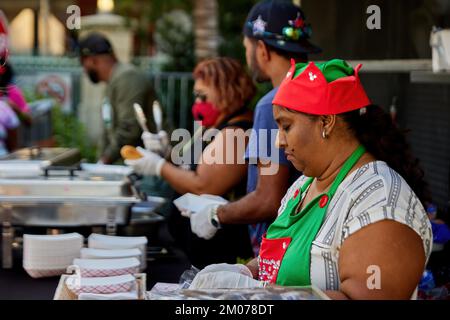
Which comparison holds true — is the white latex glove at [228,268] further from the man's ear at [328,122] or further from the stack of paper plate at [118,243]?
the stack of paper plate at [118,243]

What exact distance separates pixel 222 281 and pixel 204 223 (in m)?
1.26

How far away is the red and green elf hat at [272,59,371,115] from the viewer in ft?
6.96

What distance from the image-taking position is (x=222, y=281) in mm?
2131

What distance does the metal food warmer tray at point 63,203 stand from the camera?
3.60m

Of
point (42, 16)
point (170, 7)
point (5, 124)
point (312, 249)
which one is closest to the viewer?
point (312, 249)

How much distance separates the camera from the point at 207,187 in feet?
11.6

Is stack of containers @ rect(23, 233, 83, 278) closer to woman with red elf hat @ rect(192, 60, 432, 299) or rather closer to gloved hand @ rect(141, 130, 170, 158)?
gloved hand @ rect(141, 130, 170, 158)

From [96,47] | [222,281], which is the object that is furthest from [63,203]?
[96,47]

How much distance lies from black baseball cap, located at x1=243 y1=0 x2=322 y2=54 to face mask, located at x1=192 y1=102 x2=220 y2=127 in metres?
0.57

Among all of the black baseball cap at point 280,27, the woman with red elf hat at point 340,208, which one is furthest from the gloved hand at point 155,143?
the woman with red elf hat at point 340,208

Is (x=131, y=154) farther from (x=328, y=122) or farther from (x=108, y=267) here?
(x=328, y=122)
